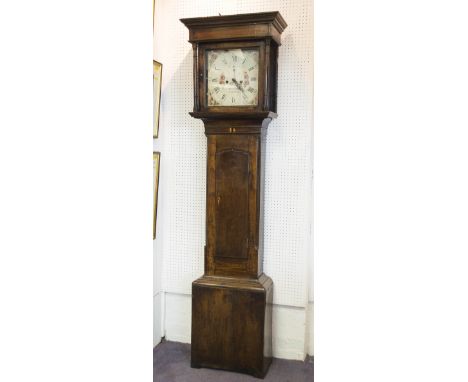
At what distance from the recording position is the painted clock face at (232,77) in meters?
2.80

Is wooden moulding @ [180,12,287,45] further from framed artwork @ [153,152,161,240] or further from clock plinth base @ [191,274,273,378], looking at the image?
clock plinth base @ [191,274,273,378]

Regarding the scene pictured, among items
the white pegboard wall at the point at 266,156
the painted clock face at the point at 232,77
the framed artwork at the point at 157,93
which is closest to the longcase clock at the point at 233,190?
the painted clock face at the point at 232,77

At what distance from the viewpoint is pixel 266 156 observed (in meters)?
3.05

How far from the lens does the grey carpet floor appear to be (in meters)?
2.82

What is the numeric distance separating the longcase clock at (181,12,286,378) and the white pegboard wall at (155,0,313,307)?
14 centimetres

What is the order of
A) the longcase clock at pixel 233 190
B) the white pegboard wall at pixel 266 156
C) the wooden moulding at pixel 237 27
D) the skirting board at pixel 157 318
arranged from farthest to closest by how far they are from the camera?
1. the skirting board at pixel 157 318
2. the white pegboard wall at pixel 266 156
3. the longcase clock at pixel 233 190
4. the wooden moulding at pixel 237 27

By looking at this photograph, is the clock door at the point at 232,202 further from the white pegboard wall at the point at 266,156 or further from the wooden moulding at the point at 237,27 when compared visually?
the wooden moulding at the point at 237,27

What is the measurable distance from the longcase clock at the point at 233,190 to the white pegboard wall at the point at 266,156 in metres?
0.14

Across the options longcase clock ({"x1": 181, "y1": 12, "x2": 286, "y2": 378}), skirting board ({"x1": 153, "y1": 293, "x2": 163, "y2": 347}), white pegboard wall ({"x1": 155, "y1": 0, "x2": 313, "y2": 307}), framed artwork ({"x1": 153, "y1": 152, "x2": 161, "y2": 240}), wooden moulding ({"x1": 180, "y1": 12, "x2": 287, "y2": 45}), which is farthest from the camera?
skirting board ({"x1": 153, "y1": 293, "x2": 163, "y2": 347})

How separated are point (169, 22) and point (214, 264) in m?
1.60

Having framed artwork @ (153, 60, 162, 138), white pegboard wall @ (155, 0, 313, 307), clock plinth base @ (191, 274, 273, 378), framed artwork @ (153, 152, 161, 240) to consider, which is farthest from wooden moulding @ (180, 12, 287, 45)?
clock plinth base @ (191, 274, 273, 378)

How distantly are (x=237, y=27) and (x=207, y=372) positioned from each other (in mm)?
2040
